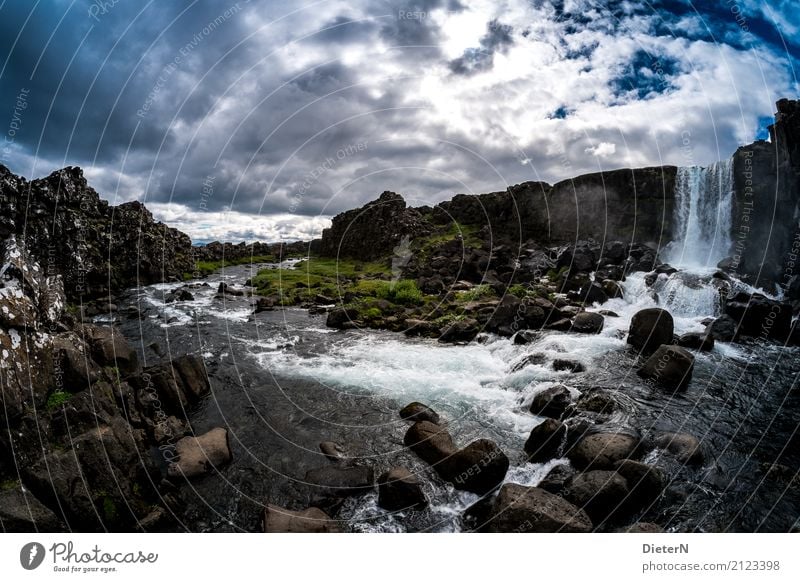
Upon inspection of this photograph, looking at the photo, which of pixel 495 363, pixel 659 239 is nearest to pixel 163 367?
pixel 495 363

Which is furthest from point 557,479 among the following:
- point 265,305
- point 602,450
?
point 265,305

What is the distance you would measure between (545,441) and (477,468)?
2.73 m

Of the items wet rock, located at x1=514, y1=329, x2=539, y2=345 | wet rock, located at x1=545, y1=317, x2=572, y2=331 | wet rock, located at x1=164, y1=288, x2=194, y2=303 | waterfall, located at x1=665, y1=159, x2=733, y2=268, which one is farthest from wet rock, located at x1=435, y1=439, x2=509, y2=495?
waterfall, located at x1=665, y1=159, x2=733, y2=268

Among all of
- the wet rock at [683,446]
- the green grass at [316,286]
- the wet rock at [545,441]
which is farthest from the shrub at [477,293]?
the wet rock at [683,446]

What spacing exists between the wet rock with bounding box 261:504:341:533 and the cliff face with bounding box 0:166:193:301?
32.5 metres

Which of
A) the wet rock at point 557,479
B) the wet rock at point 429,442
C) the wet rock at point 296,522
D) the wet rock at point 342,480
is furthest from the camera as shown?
the wet rock at point 429,442

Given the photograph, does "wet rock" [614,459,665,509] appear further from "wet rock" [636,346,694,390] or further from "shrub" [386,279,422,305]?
"shrub" [386,279,422,305]

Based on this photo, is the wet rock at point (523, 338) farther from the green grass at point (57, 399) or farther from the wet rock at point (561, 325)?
the green grass at point (57, 399)

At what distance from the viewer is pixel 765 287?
31609mm

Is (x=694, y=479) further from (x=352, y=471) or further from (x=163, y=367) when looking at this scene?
(x=163, y=367)

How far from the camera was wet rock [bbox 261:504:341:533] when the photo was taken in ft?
25.4

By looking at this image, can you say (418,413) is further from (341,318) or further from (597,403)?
(341,318)

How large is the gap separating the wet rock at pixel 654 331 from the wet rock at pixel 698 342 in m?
1.19

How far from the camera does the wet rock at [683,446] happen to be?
9.98m
